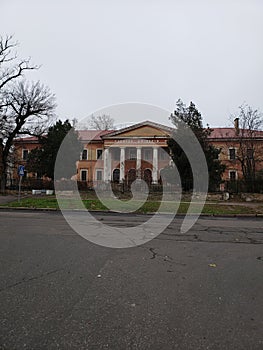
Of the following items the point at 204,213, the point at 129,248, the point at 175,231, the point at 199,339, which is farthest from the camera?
the point at 204,213

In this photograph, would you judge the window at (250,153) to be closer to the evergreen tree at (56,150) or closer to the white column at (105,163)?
the evergreen tree at (56,150)

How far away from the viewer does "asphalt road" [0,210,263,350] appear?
2.76 metres

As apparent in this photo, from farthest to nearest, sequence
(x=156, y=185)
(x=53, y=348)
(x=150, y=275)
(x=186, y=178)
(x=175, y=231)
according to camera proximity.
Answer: (x=156, y=185) → (x=186, y=178) → (x=175, y=231) → (x=150, y=275) → (x=53, y=348)

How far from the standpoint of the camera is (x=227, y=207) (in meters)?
17.8

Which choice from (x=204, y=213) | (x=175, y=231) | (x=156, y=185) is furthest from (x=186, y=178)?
(x=175, y=231)

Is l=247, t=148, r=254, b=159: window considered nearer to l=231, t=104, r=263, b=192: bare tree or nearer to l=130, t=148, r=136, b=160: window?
l=231, t=104, r=263, b=192: bare tree

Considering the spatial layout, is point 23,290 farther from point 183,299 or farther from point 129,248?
point 129,248

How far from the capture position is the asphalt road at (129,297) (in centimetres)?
276

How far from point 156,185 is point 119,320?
21900mm

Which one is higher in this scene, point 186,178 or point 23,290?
point 186,178

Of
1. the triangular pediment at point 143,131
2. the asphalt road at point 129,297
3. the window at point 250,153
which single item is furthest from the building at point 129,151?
the asphalt road at point 129,297

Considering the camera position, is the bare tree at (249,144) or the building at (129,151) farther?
the building at (129,151)

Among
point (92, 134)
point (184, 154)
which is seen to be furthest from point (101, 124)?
point (184, 154)

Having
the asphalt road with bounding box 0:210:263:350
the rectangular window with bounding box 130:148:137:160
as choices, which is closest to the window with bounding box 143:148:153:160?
the rectangular window with bounding box 130:148:137:160
